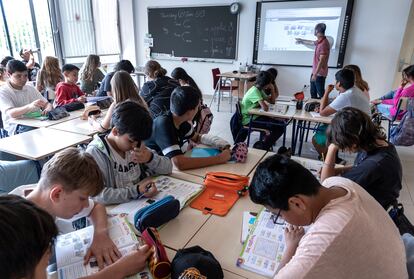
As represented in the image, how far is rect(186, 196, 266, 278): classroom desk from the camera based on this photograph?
1045 millimetres

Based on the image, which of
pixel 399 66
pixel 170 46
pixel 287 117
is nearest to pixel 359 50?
pixel 399 66

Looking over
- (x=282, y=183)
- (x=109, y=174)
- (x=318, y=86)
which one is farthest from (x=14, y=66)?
(x=318, y=86)

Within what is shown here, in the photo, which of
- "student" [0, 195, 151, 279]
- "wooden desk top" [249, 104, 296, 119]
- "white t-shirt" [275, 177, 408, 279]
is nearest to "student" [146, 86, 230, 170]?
"white t-shirt" [275, 177, 408, 279]

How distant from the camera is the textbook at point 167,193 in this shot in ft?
4.48

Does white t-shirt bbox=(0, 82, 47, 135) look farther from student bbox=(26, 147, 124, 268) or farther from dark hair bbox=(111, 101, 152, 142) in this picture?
student bbox=(26, 147, 124, 268)

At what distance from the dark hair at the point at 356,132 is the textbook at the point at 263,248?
67cm

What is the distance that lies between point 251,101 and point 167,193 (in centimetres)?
235

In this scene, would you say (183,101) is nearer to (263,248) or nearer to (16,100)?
(263,248)

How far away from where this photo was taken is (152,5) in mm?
7520

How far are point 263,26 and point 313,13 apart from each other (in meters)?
1.07

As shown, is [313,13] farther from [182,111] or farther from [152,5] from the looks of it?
[182,111]

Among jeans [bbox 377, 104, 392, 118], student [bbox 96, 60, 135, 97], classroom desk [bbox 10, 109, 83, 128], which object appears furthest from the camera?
jeans [bbox 377, 104, 392, 118]

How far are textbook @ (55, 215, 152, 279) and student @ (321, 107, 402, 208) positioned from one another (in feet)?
3.93

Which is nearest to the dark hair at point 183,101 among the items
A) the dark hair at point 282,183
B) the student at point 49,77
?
the dark hair at point 282,183
